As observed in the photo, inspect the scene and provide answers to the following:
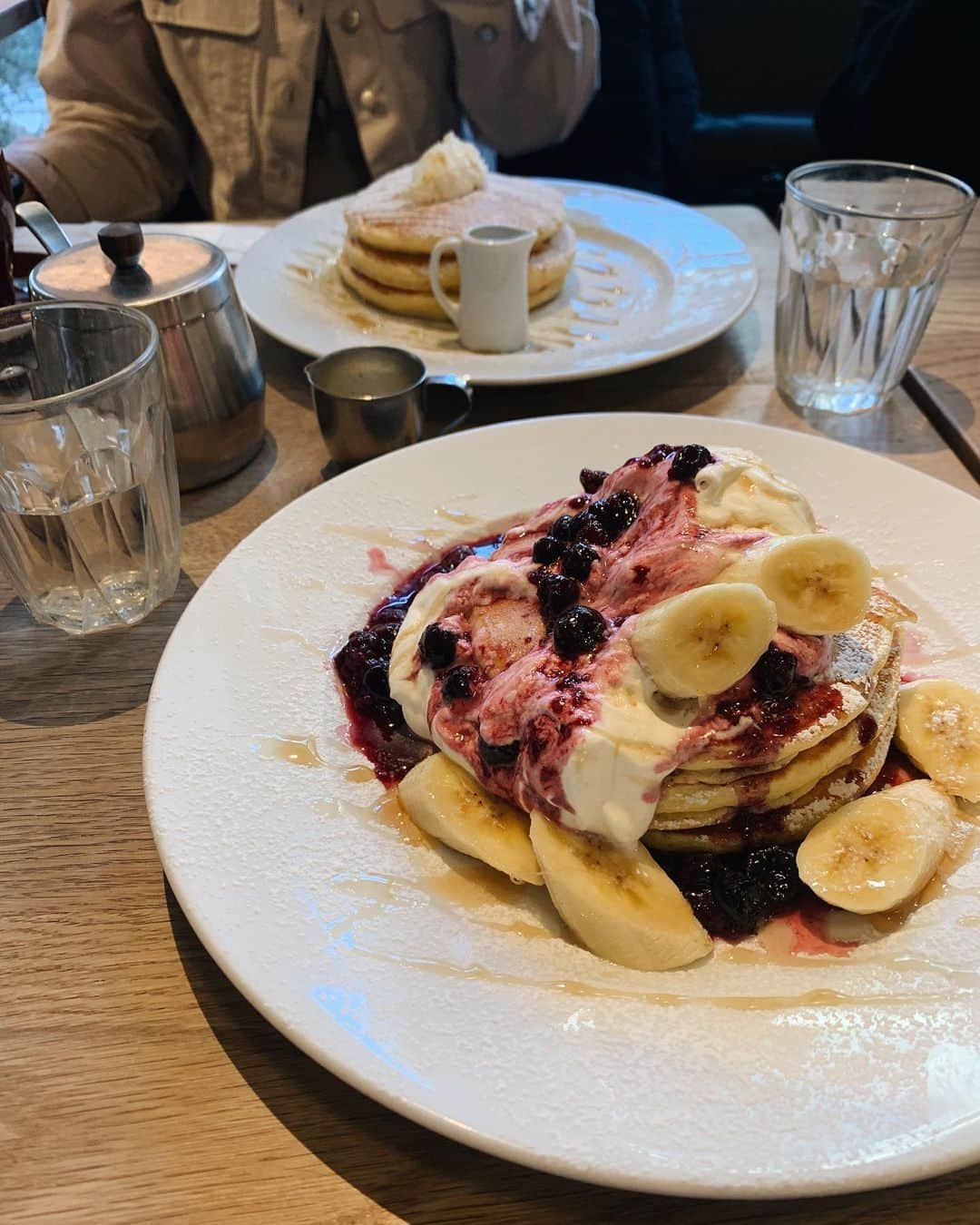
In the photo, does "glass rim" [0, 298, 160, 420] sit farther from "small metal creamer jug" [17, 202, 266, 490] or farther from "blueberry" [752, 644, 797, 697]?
"blueberry" [752, 644, 797, 697]

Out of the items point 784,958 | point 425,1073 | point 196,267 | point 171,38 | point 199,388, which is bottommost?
point 784,958

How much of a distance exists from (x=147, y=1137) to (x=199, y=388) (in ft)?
3.81

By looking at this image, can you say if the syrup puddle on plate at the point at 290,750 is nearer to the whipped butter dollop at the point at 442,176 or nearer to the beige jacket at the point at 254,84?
the whipped butter dollop at the point at 442,176

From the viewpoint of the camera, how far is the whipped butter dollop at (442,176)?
224cm

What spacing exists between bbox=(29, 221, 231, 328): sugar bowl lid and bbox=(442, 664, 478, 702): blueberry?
2.67 ft

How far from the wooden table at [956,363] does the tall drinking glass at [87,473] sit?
140cm

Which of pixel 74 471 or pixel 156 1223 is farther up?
pixel 74 471

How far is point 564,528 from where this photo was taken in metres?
1.25

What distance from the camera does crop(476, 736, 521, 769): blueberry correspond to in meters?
1.03

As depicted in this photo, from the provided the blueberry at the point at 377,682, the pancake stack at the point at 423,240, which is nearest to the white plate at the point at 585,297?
the pancake stack at the point at 423,240

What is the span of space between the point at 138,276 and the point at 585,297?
1083 millimetres

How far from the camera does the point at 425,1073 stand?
0.76 m

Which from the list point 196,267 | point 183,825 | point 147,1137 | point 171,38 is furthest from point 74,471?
point 171,38

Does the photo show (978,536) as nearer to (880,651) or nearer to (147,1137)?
(880,651)
